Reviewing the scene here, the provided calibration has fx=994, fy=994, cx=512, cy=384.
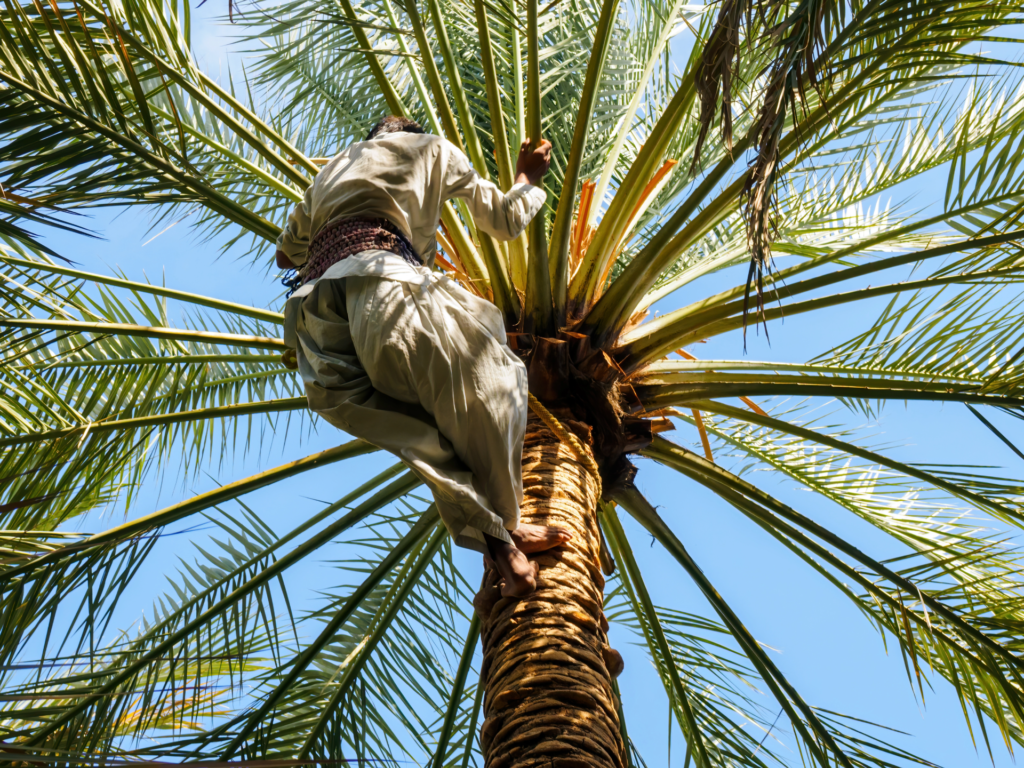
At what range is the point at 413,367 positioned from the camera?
8.80ft

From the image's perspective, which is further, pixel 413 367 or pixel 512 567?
pixel 512 567

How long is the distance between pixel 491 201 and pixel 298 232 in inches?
24.6

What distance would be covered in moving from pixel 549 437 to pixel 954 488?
1768 mm

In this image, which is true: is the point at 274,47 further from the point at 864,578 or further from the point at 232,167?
the point at 864,578

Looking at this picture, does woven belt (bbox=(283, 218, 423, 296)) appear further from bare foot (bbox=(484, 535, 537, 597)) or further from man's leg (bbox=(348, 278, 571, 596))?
bare foot (bbox=(484, 535, 537, 597))

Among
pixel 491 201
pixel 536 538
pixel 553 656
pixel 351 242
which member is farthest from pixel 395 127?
pixel 553 656

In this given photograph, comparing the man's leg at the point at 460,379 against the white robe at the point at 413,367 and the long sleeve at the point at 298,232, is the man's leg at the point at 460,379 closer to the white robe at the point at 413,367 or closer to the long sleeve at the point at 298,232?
the white robe at the point at 413,367

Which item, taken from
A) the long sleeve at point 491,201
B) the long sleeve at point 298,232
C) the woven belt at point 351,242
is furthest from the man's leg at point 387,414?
the long sleeve at point 491,201

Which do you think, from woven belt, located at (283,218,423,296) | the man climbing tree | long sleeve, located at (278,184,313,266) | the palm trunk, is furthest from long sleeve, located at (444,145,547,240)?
the palm trunk

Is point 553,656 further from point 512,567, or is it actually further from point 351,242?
point 351,242

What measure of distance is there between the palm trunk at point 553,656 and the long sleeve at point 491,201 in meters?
0.81

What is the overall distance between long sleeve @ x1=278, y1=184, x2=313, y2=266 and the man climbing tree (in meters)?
0.04

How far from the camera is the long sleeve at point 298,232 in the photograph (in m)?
3.10

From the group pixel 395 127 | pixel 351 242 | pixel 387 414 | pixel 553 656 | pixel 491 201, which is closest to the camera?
pixel 553 656
